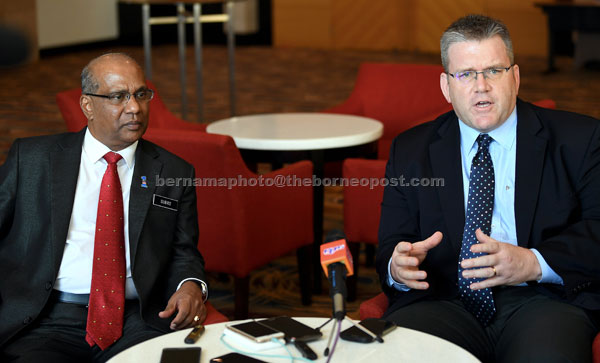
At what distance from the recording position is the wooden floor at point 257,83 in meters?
8.53

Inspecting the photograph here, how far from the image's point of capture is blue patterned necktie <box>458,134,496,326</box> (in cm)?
233

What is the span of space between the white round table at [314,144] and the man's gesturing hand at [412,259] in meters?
1.84

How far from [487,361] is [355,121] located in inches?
99.2

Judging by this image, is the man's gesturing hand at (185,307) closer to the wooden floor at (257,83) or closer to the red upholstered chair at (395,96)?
the red upholstered chair at (395,96)

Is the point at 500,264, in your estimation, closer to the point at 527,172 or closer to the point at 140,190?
the point at 527,172

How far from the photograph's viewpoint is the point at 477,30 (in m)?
2.29

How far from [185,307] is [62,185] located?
0.55m

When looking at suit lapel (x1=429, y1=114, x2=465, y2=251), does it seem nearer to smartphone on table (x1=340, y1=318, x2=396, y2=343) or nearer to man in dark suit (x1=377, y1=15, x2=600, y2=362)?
man in dark suit (x1=377, y1=15, x2=600, y2=362)

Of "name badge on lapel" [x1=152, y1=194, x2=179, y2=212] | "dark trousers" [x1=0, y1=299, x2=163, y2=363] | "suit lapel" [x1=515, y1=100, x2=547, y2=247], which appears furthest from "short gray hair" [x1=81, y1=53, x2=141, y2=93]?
"suit lapel" [x1=515, y1=100, x2=547, y2=247]

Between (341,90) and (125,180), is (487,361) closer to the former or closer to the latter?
(125,180)

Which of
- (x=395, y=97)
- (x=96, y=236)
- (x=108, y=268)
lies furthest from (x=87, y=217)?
(x=395, y=97)

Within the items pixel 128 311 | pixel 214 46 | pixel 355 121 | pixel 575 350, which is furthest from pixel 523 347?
pixel 214 46

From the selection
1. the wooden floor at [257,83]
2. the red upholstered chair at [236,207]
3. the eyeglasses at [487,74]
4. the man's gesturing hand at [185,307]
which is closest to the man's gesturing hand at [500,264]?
the eyeglasses at [487,74]

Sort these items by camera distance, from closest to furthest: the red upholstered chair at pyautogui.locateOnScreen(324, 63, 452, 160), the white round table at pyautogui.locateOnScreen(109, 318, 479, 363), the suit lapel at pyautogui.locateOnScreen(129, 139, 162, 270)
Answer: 1. the white round table at pyautogui.locateOnScreen(109, 318, 479, 363)
2. the suit lapel at pyautogui.locateOnScreen(129, 139, 162, 270)
3. the red upholstered chair at pyautogui.locateOnScreen(324, 63, 452, 160)
